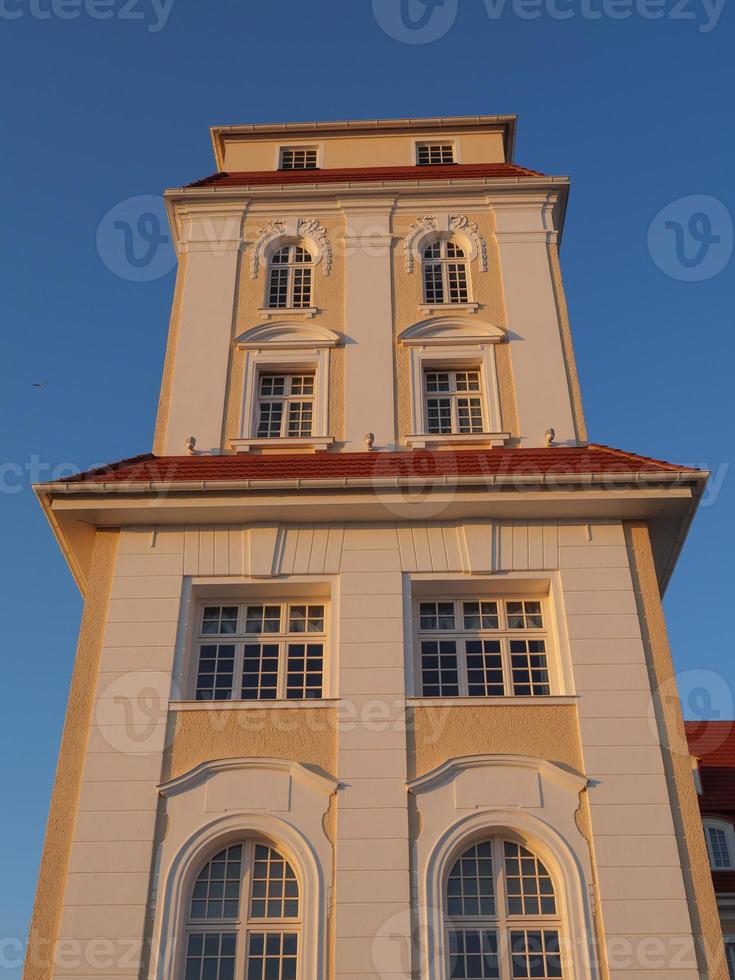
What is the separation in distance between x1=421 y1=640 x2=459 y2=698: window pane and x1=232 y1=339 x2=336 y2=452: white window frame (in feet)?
14.5

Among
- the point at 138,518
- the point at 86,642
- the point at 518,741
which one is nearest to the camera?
the point at 518,741

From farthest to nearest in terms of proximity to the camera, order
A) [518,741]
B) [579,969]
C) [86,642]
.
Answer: [86,642] → [518,741] → [579,969]

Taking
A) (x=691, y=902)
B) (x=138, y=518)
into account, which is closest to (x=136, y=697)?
(x=138, y=518)

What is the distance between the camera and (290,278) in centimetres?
2270

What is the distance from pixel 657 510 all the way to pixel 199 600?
7.29 metres

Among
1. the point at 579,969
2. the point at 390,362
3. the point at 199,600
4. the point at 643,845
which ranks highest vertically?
the point at 390,362

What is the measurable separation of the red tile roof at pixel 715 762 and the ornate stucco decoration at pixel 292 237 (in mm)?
17406

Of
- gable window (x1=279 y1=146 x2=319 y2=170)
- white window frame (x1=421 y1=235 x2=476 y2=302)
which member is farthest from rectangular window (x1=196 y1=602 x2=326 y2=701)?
gable window (x1=279 y1=146 x2=319 y2=170)

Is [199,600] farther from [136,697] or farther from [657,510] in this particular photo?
[657,510]

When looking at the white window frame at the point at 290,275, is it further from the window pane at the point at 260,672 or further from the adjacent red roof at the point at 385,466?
the window pane at the point at 260,672

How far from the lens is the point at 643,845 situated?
1460cm

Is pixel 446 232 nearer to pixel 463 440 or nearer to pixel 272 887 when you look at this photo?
pixel 463 440

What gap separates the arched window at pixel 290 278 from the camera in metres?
22.4

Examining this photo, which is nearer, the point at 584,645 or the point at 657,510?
the point at 584,645
